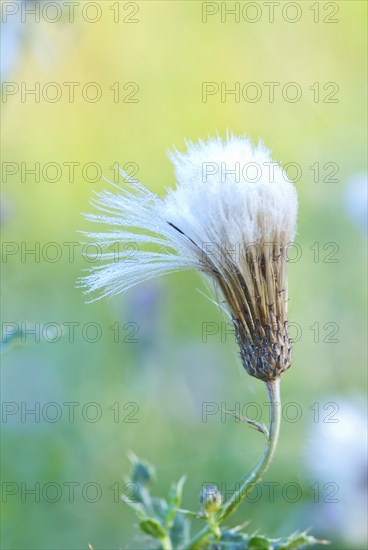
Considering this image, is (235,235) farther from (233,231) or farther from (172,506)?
(172,506)

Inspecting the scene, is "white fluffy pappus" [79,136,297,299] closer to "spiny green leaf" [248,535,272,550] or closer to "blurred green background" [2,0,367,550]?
"blurred green background" [2,0,367,550]

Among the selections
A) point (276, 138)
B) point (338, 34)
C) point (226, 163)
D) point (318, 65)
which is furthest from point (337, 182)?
point (226, 163)

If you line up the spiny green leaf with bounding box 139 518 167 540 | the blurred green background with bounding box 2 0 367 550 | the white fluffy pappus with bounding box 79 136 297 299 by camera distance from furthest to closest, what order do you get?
the blurred green background with bounding box 2 0 367 550, the white fluffy pappus with bounding box 79 136 297 299, the spiny green leaf with bounding box 139 518 167 540

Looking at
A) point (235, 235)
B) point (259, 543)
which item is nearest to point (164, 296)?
point (235, 235)

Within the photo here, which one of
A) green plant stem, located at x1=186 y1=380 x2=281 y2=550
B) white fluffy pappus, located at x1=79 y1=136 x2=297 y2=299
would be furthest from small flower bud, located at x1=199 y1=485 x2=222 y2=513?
white fluffy pappus, located at x1=79 y1=136 x2=297 y2=299

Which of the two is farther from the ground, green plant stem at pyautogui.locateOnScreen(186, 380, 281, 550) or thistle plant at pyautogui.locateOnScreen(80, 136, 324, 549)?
thistle plant at pyautogui.locateOnScreen(80, 136, 324, 549)

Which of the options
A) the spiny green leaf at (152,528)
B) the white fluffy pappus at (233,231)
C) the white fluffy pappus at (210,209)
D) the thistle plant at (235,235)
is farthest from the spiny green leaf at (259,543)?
the white fluffy pappus at (210,209)
